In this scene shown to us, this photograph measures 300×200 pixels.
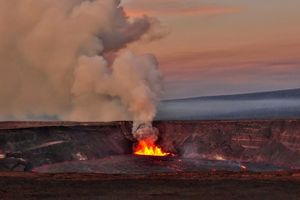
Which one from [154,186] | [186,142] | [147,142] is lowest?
[154,186]

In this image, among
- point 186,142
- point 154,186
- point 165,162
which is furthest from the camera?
point 186,142

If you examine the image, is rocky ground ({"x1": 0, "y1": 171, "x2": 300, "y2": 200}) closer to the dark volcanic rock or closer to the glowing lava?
the dark volcanic rock

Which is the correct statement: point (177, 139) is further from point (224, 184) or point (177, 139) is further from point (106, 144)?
point (224, 184)

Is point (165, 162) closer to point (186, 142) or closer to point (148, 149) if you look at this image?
point (186, 142)

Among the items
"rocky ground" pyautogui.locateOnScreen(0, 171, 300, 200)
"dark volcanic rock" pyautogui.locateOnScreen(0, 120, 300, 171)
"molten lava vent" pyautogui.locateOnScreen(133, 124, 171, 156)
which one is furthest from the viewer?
"molten lava vent" pyautogui.locateOnScreen(133, 124, 171, 156)

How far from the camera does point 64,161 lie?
6091cm

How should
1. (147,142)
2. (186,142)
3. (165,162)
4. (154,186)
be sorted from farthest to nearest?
(147,142) < (186,142) < (165,162) < (154,186)

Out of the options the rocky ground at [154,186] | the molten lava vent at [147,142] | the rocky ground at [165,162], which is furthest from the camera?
the molten lava vent at [147,142]

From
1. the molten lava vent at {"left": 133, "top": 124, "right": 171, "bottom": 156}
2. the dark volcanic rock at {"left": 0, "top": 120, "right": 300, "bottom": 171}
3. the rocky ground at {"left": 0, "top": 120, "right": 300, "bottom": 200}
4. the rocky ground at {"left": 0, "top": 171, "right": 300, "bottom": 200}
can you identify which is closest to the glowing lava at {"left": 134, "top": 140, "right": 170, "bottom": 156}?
the molten lava vent at {"left": 133, "top": 124, "right": 171, "bottom": 156}

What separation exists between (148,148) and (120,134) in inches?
176

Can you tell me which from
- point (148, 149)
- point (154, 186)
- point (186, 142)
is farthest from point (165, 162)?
point (154, 186)

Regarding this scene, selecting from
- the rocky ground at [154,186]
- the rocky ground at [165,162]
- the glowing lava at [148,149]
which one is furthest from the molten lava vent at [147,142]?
the rocky ground at [154,186]

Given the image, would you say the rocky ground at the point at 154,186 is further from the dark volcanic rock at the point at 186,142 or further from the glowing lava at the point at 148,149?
the glowing lava at the point at 148,149

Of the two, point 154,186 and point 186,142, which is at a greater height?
point 186,142
